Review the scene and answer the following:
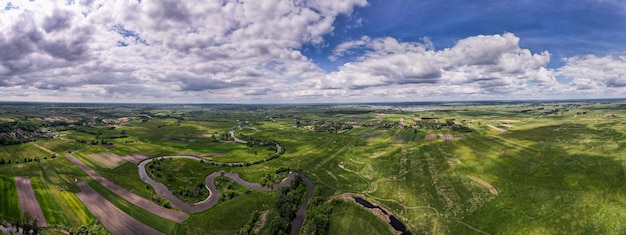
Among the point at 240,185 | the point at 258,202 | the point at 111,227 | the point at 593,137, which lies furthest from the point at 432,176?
the point at 111,227

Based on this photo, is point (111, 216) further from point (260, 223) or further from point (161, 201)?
point (260, 223)

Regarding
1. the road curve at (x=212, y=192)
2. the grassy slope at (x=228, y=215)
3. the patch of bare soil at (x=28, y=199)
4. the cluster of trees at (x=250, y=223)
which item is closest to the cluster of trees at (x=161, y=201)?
the road curve at (x=212, y=192)

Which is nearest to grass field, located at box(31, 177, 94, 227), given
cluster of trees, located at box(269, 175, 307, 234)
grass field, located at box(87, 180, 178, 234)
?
grass field, located at box(87, 180, 178, 234)

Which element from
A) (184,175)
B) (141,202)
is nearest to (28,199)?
(141,202)

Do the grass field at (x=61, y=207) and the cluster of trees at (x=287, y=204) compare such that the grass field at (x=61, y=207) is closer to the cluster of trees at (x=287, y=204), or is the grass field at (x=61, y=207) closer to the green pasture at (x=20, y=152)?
the cluster of trees at (x=287, y=204)

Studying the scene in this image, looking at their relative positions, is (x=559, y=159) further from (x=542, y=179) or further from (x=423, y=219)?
(x=423, y=219)

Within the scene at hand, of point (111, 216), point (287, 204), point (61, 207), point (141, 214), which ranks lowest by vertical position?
point (141, 214)

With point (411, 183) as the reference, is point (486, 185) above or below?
above
